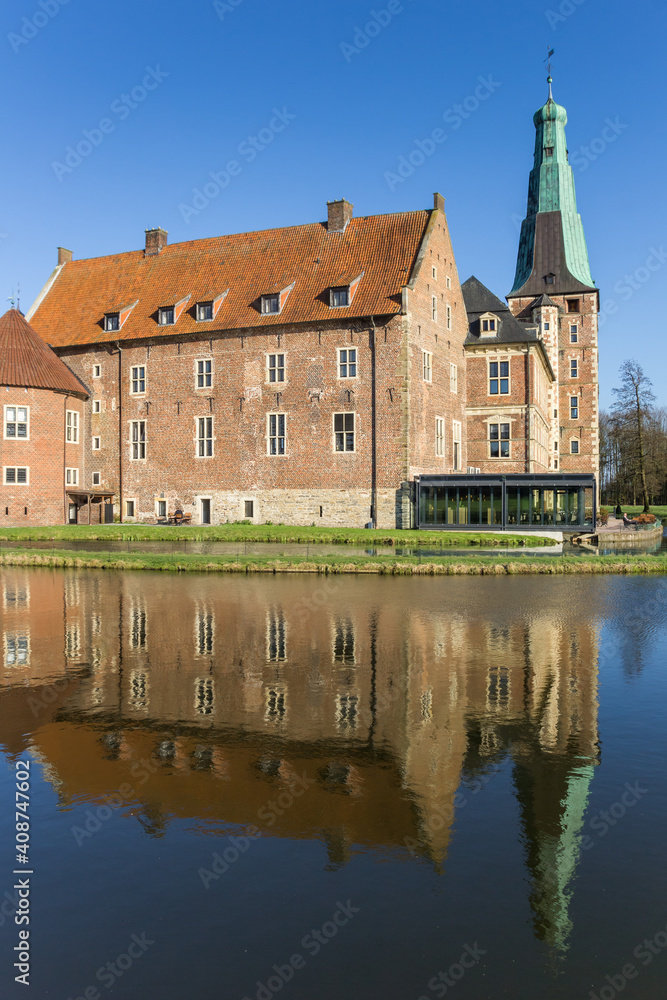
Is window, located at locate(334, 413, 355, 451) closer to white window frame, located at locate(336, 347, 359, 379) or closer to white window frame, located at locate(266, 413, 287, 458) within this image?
white window frame, located at locate(336, 347, 359, 379)

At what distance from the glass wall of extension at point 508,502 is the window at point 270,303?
40.4ft

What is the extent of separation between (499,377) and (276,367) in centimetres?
1388

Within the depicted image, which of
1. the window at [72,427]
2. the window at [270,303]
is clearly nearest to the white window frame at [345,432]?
the window at [270,303]

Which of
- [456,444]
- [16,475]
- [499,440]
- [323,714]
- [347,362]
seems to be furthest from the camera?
[499,440]

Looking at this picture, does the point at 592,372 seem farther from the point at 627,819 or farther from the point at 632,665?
the point at 627,819

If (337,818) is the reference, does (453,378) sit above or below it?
above

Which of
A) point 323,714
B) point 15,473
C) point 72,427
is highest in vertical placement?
point 72,427

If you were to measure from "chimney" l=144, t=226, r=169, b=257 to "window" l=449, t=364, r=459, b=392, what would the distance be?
784 inches

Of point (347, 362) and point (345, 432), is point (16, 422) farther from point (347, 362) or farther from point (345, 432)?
point (347, 362)

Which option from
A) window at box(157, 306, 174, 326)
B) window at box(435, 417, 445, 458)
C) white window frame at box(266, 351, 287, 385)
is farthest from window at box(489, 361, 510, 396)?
window at box(157, 306, 174, 326)

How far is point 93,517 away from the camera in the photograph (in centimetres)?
4541

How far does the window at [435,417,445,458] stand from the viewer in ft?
140

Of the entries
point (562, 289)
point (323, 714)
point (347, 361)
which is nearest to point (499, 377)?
point (347, 361)

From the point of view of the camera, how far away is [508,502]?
125ft
